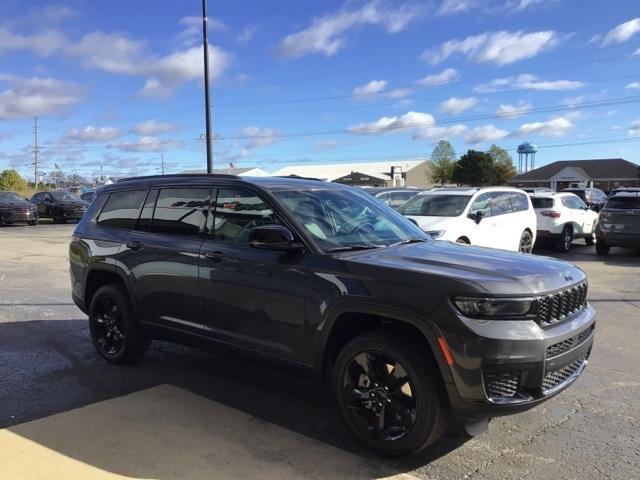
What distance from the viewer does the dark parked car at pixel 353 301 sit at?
11.0ft

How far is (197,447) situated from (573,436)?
2.60 m

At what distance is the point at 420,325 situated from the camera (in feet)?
11.3

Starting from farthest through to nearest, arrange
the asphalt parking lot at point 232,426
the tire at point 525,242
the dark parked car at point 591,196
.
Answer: the dark parked car at point 591,196 < the tire at point 525,242 < the asphalt parking lot at point 232,426

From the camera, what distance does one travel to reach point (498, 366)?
327 cm

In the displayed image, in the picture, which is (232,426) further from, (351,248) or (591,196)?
(591,196)

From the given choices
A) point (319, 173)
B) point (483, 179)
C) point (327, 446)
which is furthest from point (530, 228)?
point (319, 173)

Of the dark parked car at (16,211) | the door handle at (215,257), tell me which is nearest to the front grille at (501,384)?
the door handle at (215,257)

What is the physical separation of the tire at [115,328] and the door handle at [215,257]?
1.32 meters

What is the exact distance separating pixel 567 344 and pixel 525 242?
1014 cm

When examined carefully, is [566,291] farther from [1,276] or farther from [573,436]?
[1,276]

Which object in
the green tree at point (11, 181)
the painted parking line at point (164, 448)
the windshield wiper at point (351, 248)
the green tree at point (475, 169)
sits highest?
the green tree at point (475, 169)

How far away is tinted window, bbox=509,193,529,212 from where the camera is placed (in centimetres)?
1310

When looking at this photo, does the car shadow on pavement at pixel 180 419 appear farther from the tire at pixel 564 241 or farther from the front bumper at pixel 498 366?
the tire at pixel 564 241

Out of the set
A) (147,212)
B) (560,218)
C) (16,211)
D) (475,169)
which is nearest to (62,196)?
(16,211)
